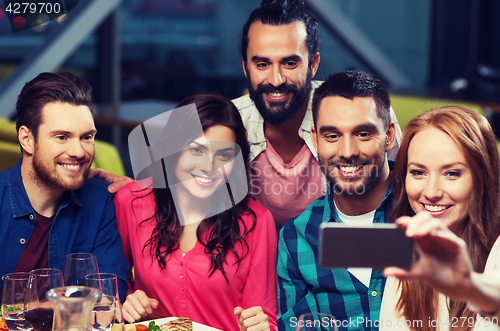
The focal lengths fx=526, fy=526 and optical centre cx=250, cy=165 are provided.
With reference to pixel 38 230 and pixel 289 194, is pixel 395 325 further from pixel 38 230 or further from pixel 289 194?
pixel 38 230

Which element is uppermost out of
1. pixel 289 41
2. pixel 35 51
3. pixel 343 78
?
pixel 35 51

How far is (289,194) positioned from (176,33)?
31.6 ft

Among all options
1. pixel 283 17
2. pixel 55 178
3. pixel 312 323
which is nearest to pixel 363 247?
pixel 312 323

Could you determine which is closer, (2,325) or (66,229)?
(2,325)

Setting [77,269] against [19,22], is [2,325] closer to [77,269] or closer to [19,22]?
[77,269]

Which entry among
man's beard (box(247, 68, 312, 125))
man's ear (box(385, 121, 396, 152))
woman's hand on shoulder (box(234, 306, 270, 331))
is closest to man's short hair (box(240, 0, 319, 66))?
man's beard (box(247, 68, 312, 125))

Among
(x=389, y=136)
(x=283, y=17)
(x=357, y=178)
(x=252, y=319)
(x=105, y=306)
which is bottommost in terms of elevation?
(x=252, y=319)

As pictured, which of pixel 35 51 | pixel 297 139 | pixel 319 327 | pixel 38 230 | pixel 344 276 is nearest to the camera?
pixel 319 327

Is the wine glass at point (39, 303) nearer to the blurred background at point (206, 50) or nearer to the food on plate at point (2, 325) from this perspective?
the food on plate at point (2, 325)

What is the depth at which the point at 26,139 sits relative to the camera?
177 cm

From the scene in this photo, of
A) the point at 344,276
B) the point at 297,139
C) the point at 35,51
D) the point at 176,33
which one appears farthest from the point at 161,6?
the point at 344,276

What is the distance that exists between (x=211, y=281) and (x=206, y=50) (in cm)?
1046

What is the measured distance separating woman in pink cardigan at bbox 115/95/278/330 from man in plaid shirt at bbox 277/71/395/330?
0.36ft

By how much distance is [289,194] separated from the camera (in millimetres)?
2158
